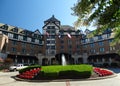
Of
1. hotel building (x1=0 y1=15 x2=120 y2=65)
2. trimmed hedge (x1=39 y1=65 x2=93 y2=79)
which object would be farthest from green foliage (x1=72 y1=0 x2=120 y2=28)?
hotel building (x1=0 y1=15 x2=120 y2=65)

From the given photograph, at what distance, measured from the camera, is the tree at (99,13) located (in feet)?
13.6

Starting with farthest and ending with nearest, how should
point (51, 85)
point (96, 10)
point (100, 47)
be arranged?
point (100, 47)
point (51, 85)
point (96, 10)

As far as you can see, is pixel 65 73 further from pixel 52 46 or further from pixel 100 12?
pixel 52 46

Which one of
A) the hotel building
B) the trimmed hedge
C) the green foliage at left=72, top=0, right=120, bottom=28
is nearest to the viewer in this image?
the green foliage at left=72, top=0, right=120, bottom=28

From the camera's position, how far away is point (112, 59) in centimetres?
5809

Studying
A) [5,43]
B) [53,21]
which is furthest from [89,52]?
[5,43]

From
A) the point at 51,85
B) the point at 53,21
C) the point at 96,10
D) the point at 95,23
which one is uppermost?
the point at 53,21

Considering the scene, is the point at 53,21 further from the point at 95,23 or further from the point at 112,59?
the point at 95,23

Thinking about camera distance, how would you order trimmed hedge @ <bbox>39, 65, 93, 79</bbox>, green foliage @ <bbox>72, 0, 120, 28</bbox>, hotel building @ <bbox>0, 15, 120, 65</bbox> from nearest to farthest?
green foliage @ <bbox>72, 0, 120, 28</bbox> < trimmed hedge @ <bbox>39, 65, 93, 79</bbox> < hotel building @ <bbox>0, 15, 120, 65</bbox>

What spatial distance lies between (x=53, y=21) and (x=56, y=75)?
2037 inches

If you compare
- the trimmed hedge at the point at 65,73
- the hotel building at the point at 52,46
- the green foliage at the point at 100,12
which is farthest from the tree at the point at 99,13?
the hotel building at the point at 52,46

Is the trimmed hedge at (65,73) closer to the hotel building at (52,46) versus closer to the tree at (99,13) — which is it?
the tree at (99,13)

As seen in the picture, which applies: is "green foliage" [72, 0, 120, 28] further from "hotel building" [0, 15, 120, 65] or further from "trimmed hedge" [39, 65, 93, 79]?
"hotel building" [0, 15, 120, 65]

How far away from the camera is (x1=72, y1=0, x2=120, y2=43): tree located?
416cm
